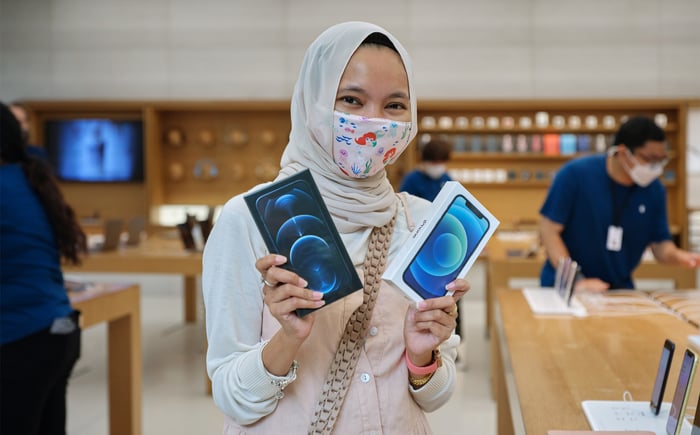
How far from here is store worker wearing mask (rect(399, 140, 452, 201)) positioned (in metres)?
5.06

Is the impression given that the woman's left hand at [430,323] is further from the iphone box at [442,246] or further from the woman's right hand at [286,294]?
the woman's right hand at [286,294]

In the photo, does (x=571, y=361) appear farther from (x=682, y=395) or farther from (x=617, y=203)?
(x=617, y=203)

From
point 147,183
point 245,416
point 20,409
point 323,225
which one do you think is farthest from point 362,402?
point 147,183

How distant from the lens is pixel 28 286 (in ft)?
7.60

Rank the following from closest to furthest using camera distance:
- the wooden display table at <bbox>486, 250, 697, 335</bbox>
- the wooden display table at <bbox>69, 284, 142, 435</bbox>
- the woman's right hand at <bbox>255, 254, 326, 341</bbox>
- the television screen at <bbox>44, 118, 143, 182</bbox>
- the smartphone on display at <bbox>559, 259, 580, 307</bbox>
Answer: the woman's right hand at <bbox>255, 254, 326, 341</bbox> < the smartphone on display at <bbox>559, 259, 580, 307</bbox> < the wooden display table at <bbox>69, 284, 142, 435</bbox> < the wooden display table at <bbox>486, 250, 697, 335</bbox> < the television screen at <bbox>44, 118, 143, 182</bbox>

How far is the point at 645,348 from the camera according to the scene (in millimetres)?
2273

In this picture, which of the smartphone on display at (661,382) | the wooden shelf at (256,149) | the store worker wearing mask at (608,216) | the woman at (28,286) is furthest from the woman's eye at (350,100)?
the wooden shelf at (256,149)

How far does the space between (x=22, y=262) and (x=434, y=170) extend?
11.1ft

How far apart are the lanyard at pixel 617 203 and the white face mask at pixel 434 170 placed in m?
2.04

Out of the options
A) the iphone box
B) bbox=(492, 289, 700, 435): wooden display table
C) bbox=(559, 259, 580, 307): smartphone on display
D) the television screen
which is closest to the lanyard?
bbox=(559, 259, 580, 307): smartphone on display

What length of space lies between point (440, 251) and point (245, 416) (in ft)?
1.47

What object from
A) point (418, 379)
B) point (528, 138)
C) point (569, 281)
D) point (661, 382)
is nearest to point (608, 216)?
point (569, 281)

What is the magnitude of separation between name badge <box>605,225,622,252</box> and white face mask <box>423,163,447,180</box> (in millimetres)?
2086

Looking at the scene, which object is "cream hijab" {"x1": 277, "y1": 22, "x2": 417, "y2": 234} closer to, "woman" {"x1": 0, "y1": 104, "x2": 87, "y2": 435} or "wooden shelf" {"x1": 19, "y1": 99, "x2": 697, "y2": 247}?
"woman" {"x1": 0, "y1": 104, "x2": 87, "y2": 435}
